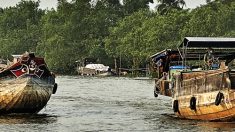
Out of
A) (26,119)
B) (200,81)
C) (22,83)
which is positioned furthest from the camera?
(22,83)

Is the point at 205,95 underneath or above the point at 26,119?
above

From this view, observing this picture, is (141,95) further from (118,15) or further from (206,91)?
(118,15)

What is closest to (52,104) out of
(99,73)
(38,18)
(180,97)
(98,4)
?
(180,97)

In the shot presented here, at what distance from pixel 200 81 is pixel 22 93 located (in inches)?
337

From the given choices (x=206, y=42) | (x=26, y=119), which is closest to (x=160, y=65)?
(x=206, y=42)

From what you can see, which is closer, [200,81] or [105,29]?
[200,81]

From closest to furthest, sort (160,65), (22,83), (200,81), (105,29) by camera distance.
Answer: (200,81) < (22,83) < (160,65) < (105,29)

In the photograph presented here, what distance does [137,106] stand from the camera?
40.2 meters

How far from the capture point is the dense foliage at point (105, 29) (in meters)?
95.0

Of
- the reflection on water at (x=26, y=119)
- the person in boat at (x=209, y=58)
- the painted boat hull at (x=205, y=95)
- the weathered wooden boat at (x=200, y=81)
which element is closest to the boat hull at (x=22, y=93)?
the reflection on water at (x=26, y=119)

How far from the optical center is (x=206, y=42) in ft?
101

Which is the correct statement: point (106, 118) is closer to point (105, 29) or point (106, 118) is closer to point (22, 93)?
point (22, 93)

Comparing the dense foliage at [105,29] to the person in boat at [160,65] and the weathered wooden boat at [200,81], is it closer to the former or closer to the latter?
the person in boat at [160,65]

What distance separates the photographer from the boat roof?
30.5m
